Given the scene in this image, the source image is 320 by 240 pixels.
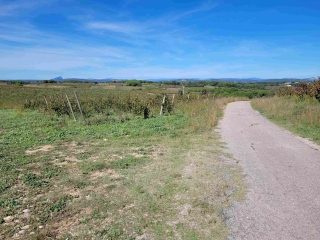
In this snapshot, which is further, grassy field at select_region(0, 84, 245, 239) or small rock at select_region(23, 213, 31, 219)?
small rock at select_region(23, 213, 31, 219)

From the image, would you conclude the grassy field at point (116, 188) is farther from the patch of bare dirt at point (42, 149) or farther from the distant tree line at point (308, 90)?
the distant tree line at point (308, 90)

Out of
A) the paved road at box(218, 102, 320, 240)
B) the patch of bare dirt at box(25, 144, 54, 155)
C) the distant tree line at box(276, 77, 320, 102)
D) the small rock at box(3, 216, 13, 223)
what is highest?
the distant tree line at box(276, 77, 320, 102)

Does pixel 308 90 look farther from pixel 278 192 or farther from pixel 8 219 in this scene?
pixel 8 219

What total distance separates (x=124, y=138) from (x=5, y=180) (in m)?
4.76

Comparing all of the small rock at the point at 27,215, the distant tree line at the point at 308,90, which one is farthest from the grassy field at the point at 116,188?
the distant tree line at the point at 308,90

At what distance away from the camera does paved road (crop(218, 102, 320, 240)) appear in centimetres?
334

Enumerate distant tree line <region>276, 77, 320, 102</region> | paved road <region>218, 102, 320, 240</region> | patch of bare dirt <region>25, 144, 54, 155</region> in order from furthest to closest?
distant tree line <region>276, 77, 320, 102</region>, patch of bare dirt <region>25, 144, 54, 155</region>, paved road <region>218, 102, 320, 240</region>

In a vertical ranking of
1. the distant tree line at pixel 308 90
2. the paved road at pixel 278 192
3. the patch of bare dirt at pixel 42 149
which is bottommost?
the patch of bare dirt at pixel 42 149

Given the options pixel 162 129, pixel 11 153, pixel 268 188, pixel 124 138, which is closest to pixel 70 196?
pixel 268 188

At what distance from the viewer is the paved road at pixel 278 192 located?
3344 mm

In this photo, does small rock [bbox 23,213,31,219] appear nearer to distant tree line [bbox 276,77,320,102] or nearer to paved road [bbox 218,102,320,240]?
paved road [bbox 218,102,320,240]

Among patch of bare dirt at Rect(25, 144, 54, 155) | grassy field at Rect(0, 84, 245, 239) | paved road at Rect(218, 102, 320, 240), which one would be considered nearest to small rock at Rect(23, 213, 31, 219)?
grassy field at Rect(0, 84, 245, 239)

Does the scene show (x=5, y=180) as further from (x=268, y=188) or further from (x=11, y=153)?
(x=268, y=188)

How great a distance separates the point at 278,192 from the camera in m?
4.48
